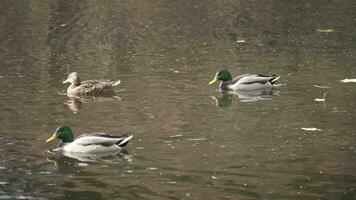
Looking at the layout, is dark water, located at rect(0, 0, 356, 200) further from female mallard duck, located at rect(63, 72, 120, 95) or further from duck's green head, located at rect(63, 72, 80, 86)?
duck's green head, located at rect(63, 72, 80, 86)

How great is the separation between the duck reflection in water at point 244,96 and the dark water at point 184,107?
70 mm

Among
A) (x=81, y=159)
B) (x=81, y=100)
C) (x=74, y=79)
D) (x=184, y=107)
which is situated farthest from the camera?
(x=74, y=79)

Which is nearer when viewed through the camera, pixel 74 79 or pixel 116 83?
pixel 116 83

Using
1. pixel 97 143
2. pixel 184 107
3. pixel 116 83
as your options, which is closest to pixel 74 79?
pixel 116 83

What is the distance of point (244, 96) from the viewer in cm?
2117

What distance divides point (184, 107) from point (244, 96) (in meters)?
2.29

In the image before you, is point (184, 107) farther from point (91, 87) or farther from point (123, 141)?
point (123, 141)

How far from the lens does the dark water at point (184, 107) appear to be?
46.1 ft

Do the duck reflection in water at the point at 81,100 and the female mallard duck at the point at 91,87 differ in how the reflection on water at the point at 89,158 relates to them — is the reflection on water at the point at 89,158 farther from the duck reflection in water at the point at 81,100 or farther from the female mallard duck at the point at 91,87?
the female mallard duck at the point at 91,87

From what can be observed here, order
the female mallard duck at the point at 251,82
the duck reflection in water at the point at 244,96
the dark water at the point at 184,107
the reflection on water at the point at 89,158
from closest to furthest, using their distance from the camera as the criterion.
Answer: the dark water at the point at 184,107 < the reflection on water at the point at 89,158 < the duck reflection in water at the point at 244,96 < the female mallard duck at the point at 251,82

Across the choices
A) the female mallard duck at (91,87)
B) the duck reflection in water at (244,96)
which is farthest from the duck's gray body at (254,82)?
the female mallard duck at (91,87)

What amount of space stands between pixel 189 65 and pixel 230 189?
37.1 ft

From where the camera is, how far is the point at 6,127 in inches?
696

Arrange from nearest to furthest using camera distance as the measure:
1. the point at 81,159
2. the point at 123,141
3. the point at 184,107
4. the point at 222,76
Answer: the point at 81,159 < the point at 123,141 < the point at 184,107 < the point at 222,76
